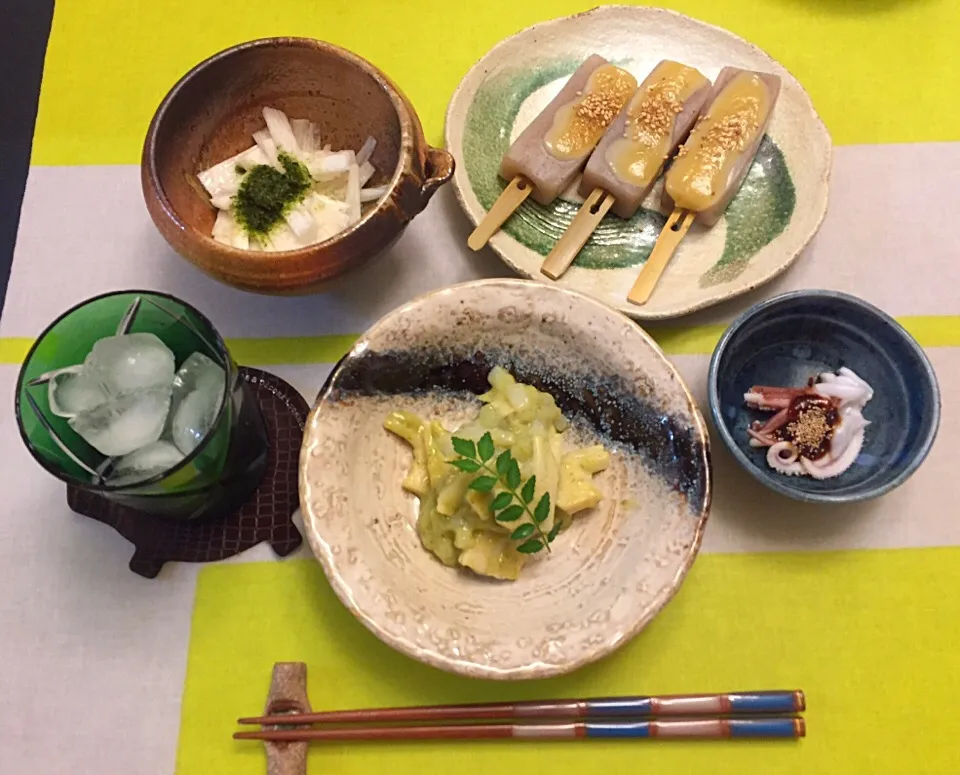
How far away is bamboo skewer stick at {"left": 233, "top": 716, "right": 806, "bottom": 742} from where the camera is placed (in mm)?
1167

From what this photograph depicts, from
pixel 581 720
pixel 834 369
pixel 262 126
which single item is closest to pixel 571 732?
pixel 581 720

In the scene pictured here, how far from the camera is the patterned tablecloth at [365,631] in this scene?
1.20 meters

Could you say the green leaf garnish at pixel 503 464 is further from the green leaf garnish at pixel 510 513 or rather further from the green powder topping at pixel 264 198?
the green powder topping at pixel 264 198

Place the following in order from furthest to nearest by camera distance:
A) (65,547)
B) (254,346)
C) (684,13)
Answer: (684,13), (254,346), (65,547)

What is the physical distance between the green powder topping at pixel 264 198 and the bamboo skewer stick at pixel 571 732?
82 centimetres

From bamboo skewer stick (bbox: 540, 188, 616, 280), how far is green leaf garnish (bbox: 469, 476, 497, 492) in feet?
1.54

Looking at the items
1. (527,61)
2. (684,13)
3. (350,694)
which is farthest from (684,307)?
(350,694)

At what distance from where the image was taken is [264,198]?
4.43 ft

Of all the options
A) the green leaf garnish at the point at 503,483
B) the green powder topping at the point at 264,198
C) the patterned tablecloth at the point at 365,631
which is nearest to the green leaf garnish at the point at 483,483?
the green leaf garnish at the point at 503,483

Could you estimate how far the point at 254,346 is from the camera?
4.65 feet

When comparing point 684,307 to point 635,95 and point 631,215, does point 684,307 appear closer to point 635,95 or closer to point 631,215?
point 631,215

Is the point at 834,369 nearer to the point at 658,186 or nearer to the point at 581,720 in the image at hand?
the point at 658,186

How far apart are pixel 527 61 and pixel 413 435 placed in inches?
32.0

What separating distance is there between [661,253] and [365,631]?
0.83 meters
